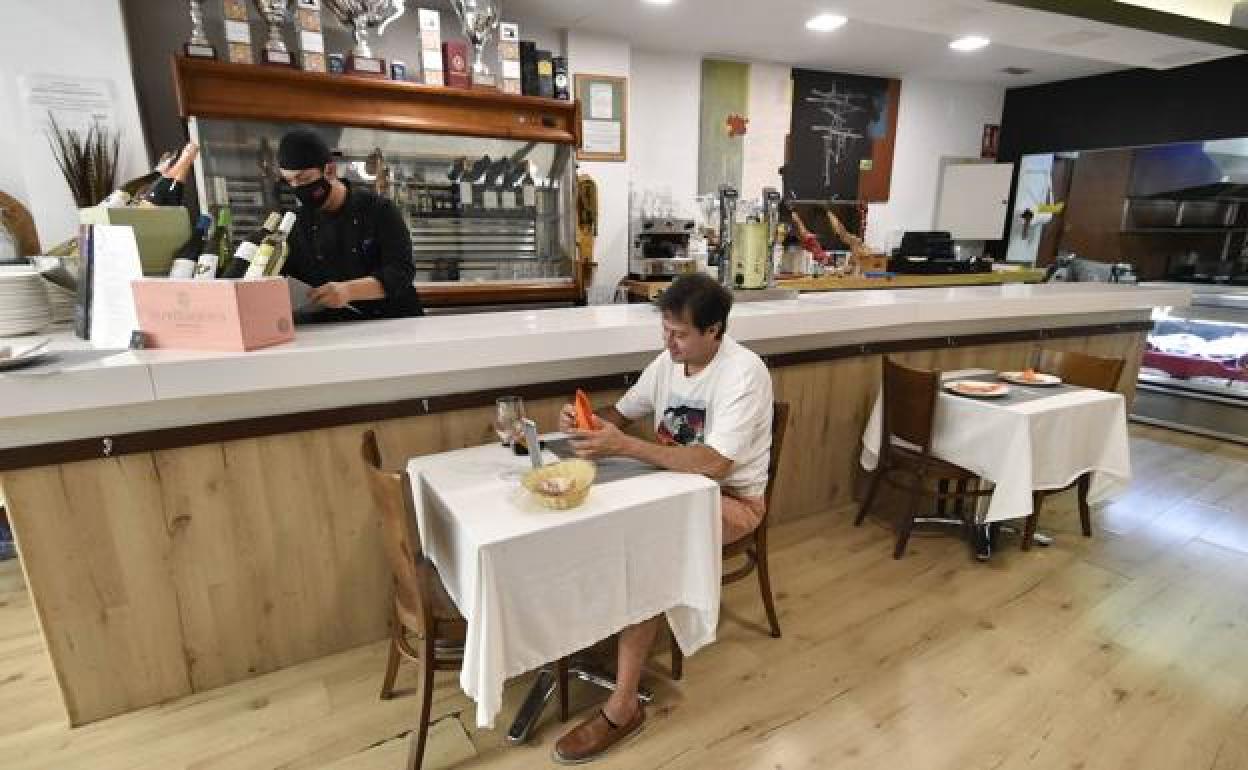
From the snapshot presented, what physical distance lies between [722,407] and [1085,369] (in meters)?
2.33

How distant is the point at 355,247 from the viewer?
2.28 m

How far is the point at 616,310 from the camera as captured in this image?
2467 mm

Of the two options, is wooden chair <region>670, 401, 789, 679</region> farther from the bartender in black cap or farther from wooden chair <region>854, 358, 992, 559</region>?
the bartender in black cap

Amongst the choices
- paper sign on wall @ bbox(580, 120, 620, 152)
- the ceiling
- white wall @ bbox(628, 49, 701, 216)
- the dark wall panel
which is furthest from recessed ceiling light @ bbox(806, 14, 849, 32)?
the dark wall panel

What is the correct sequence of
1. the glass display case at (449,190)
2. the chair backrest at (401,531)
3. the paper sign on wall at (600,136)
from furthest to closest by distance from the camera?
1. the paper sign on wall at (600,136)
2. the glass display case at (449,190)
3. the chair backrest at (401,531)

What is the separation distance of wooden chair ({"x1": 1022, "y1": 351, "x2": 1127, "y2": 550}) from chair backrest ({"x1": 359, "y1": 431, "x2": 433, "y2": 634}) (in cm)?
255

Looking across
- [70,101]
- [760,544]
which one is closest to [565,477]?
[760,544]

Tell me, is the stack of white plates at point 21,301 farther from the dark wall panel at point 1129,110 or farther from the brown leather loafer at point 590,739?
the dark wall panel at point 1129,110

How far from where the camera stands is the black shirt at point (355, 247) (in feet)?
7.39

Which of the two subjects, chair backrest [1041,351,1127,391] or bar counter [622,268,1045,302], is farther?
bar counter [622,268,1045,302]

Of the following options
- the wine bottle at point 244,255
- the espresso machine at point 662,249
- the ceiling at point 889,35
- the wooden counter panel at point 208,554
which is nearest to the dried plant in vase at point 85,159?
the wine bottle at point 244,255

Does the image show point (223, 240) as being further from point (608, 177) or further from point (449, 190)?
point (608, 177)

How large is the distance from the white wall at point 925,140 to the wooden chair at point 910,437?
411 cm

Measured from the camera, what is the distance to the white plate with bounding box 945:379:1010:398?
2570 millimetres
